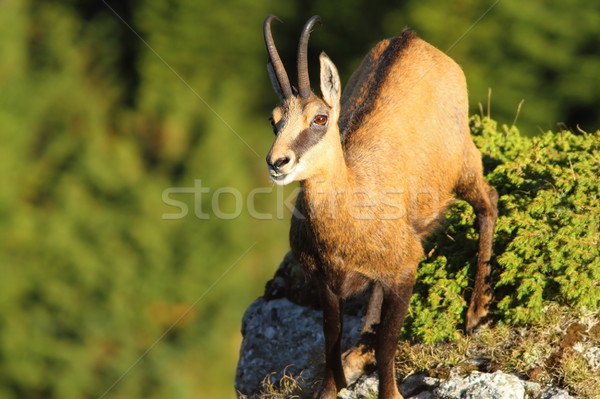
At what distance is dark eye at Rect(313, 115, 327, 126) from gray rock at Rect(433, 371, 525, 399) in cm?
248

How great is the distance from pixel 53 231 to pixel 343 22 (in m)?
11.4

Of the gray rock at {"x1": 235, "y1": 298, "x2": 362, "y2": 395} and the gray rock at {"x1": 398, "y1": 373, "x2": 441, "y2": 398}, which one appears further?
the gray rock at {"x1": 235, "y1": 298, "x2": 362, "y2": 395}

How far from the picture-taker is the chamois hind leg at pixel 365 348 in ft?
26.0

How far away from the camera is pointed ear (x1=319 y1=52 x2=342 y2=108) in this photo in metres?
6.91

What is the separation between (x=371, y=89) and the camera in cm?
807

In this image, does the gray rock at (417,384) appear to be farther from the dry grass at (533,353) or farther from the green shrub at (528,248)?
the green shrub at (528,248)

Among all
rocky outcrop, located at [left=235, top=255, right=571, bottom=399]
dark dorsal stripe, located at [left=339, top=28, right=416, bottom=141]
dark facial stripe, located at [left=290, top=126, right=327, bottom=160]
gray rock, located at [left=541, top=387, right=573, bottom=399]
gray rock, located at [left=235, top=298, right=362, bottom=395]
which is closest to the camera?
dark facial stripe, located at [left=290, top=126, right=327, bottom=160]

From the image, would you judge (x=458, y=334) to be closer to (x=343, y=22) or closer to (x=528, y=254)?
(x=528, y=254)

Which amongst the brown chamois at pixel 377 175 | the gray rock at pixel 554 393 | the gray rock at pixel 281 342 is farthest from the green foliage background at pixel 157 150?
the gray rock at pixel 554 393

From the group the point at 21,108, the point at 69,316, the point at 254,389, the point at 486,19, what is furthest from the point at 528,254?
the point at 21,108

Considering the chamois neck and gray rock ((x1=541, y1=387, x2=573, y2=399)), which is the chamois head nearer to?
the chamois neck

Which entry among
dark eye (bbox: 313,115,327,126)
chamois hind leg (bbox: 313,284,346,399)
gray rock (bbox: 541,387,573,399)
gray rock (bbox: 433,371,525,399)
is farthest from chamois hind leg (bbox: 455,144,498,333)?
dark eye (bbox: 313,115,327,126)

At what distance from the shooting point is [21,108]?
101 feet

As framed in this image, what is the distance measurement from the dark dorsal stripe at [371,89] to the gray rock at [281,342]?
216 cm
